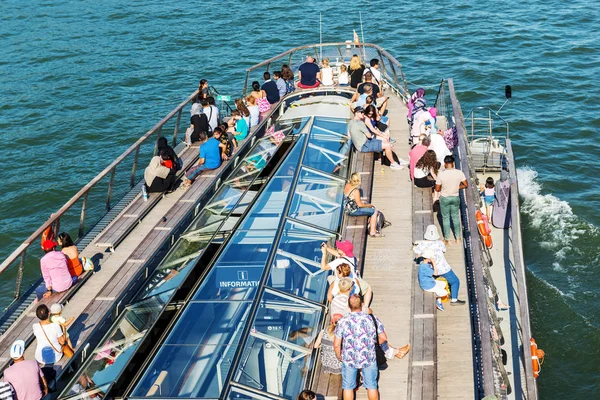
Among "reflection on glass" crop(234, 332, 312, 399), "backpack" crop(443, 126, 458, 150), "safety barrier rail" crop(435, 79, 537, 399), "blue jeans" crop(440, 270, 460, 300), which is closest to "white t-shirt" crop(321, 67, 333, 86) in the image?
"backpack" crop(443, 126, 458, 150)

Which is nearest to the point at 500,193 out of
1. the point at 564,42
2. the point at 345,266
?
the point at 345,266

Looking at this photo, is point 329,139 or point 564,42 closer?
point 329,139

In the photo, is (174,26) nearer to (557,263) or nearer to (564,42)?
(564,42)

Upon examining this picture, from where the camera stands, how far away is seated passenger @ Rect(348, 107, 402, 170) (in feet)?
54.5

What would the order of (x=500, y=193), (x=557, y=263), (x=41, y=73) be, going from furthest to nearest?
(x=41, y=73) → (x=557, y=263) → (x=500, y=193)

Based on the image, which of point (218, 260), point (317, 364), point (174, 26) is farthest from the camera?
point (174, 26)

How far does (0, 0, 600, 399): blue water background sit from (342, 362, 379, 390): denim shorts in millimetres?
8571

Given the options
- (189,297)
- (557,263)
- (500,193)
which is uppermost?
(189,297)

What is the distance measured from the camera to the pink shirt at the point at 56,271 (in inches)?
554

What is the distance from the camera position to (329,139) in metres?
16.6

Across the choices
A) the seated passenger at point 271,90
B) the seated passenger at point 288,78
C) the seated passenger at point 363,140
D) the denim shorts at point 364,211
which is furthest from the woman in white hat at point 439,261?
the seated passenger at point 288,78

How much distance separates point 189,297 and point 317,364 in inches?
79.8

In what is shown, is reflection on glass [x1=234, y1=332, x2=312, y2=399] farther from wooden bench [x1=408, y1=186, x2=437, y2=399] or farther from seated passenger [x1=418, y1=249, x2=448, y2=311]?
seated passenger [x1=418, y1=249, x2=448, y2=311]

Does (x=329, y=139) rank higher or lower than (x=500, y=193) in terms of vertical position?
higher
